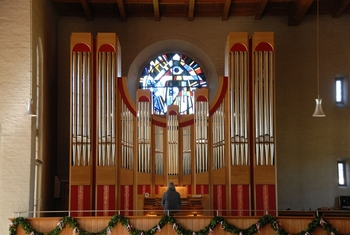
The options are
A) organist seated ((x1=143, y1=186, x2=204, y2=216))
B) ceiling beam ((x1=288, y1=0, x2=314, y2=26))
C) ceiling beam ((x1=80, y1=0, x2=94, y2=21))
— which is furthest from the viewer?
ceiling beam ((x1=80, y1=0, x2=94, y2=21))

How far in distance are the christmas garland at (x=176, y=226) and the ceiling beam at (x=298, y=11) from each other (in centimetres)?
658

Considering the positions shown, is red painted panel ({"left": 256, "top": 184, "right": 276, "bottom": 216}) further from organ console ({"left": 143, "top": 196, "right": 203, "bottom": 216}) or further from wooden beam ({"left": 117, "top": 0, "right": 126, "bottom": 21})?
wooden beam ({"left": 117, "top": 0, "right": 126, "bottom": 21})

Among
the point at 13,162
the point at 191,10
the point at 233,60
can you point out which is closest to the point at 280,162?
the point at 233,60

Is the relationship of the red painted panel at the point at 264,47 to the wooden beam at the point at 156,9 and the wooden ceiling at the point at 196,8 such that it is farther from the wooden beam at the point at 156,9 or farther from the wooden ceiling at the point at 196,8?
the wooden beam at the point at 156,9

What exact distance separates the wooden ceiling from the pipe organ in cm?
170

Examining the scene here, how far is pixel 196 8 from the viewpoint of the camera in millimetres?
21375

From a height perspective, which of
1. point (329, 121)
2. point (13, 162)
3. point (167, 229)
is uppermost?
point (329, 121)

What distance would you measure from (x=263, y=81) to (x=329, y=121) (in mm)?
3255

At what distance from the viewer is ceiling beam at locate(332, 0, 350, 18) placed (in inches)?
805

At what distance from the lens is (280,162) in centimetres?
2111

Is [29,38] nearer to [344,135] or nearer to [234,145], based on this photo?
[234,145]

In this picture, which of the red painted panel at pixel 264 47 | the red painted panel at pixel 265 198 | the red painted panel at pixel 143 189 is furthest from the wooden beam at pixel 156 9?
the red painted panel at pixel 265 198

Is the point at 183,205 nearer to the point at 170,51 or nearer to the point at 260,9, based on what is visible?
the point at 170,51

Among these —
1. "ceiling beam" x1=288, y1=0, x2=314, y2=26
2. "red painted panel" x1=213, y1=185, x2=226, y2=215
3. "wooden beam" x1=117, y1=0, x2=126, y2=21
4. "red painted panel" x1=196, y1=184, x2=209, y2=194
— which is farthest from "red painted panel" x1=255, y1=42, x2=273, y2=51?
"wooden beam" x1=117, y1=0, x2=126, y2=21
